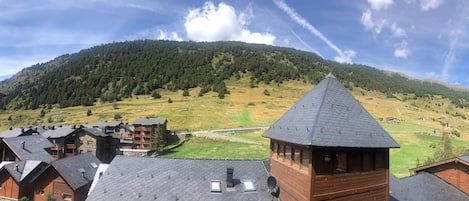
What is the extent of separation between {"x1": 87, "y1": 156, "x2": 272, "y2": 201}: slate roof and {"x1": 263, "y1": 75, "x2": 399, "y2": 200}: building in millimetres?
2268

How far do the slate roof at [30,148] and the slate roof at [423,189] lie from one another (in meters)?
46.4

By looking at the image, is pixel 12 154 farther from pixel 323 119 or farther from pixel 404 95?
pixel 404 95

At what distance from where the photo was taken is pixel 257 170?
727 inches

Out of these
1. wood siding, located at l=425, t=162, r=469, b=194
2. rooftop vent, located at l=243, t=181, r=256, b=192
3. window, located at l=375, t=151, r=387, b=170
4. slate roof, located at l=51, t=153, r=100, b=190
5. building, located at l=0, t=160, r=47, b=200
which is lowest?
building, located at l=0, t=160, r=47, b=200

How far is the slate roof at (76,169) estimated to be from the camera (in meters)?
33.3

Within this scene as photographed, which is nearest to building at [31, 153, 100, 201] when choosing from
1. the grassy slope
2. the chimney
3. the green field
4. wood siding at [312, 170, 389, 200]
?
the green field

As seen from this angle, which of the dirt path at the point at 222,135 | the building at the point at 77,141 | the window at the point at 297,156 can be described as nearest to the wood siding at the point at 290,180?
the window at the point at 297,156

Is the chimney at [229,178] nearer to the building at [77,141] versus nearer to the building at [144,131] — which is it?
the building at [77,141]

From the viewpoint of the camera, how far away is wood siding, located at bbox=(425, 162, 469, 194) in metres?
23.0

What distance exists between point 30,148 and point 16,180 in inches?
372

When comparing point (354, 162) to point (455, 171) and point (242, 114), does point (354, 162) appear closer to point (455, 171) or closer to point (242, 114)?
point (455, 171)

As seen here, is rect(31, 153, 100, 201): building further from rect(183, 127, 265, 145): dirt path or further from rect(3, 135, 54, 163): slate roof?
rect(183, 127, 265, 145): dirt path

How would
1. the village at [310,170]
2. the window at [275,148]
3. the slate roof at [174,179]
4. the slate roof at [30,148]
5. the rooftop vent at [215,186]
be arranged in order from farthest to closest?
the slate roof at [30,148], the window at [275,148], the rooftop vent at [215,186], the slate roof at [174,179], the village at [310,170]

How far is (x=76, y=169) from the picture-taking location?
3522 cm
